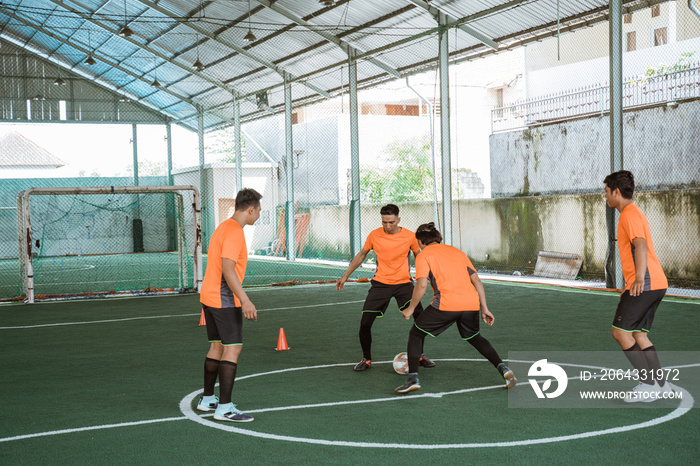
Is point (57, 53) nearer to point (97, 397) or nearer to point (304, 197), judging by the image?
point (304, 197)

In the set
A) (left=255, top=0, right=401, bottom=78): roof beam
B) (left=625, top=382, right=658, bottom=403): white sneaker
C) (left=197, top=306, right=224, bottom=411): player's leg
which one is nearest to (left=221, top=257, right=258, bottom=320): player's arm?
(left=197, top=306, right=224, bottom=411): player's leg

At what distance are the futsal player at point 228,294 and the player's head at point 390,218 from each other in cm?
211

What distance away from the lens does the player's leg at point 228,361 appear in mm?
5902

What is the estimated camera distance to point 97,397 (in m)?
6.99

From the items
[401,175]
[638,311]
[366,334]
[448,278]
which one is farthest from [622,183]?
[401,175]

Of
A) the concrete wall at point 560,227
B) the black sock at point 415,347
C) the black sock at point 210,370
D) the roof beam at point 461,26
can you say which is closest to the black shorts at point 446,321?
the black sock at point 415,347

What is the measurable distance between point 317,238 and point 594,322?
792 inches

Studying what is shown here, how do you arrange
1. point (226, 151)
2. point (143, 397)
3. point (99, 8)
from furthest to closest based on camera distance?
point (226, 151) < point (99, 8) < point (143, 397)

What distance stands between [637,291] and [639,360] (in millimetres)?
627

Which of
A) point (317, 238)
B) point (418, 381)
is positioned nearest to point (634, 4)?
point (418, 381)

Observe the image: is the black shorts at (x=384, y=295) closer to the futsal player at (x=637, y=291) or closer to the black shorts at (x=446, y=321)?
the black shorts at (x=446, y=321)

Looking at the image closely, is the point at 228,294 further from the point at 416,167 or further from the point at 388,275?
the point at 416,167

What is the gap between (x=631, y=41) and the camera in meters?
31.6

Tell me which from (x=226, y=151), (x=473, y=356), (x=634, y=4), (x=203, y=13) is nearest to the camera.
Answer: (x=473, y=356)
